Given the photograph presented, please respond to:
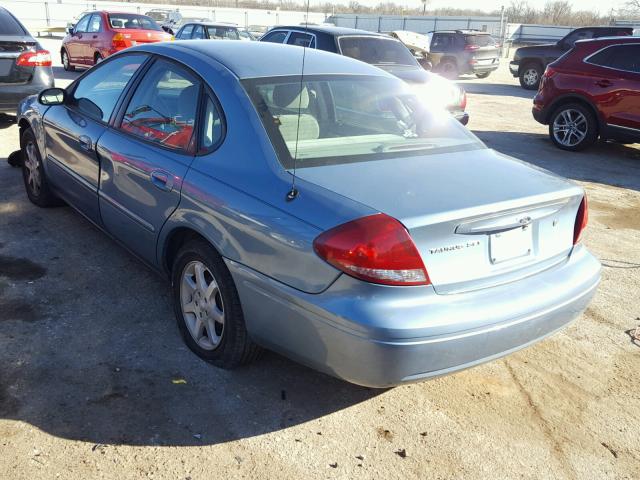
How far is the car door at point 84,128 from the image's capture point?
164 inches

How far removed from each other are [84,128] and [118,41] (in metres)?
11.5

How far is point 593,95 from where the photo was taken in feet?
30.8

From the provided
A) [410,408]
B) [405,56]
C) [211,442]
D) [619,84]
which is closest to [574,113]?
[619,84]

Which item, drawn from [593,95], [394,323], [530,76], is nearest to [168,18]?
[530,76]

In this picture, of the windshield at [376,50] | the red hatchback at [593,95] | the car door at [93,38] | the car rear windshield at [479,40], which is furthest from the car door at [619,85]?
the car rear windshield at [479,40]

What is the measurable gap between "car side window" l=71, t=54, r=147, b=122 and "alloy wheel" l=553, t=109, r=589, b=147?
7.64 meters

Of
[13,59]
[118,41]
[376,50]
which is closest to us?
[13,59]

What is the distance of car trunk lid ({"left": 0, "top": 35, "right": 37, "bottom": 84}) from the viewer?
8.11 m

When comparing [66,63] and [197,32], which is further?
[66,63]

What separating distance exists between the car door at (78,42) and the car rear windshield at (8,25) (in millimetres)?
7508

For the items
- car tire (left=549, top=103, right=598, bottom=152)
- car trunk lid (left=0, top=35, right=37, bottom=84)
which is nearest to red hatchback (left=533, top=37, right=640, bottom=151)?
car tire (left=549, top=103, right=598, bottom=152)

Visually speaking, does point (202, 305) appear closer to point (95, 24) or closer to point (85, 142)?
point (85, 142)

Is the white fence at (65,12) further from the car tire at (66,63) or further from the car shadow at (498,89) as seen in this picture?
the car shadow at (498,89)

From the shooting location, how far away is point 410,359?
8.19ft
